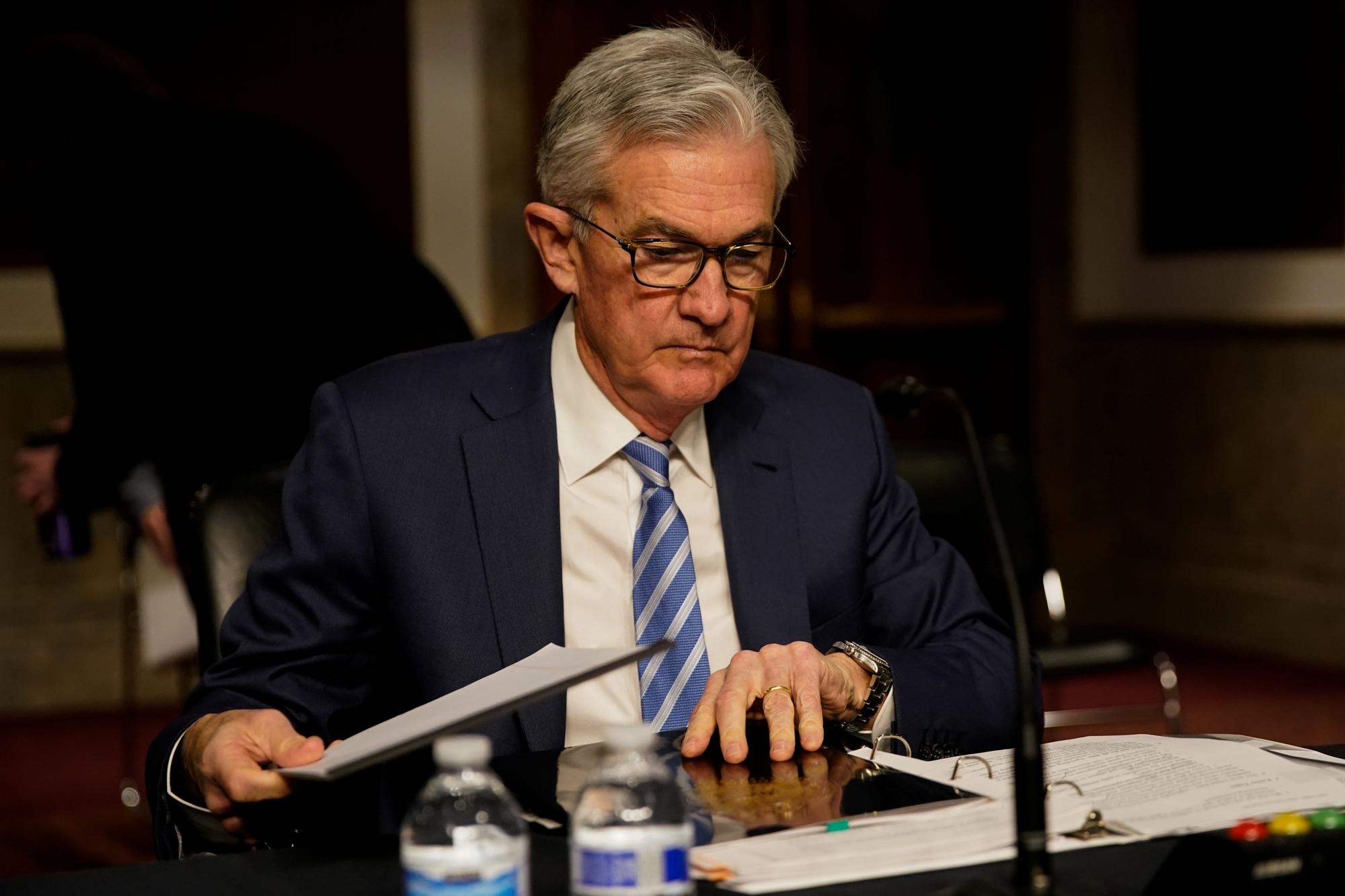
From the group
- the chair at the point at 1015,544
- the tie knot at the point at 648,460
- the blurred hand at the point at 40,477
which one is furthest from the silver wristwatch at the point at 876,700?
the blurred hand at the point at 40,477

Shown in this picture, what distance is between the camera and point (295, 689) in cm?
170

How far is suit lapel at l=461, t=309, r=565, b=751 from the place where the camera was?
5.80ft

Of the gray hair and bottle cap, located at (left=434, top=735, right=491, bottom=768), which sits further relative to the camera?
the gray hair

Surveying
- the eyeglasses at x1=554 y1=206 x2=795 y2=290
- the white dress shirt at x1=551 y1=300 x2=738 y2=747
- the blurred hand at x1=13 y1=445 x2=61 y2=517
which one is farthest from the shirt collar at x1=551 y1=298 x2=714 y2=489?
the blurred hand at x1=13 y1=445 x2=61 y2=517

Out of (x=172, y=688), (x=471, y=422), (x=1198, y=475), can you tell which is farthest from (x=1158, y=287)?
(x=471, y=422)

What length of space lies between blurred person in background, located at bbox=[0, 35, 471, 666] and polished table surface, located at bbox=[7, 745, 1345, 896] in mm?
1523

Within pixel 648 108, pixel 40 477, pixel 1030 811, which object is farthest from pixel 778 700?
pixel 40 477

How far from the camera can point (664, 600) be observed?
184cm

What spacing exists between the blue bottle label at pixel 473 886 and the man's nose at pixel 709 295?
3.08 feet

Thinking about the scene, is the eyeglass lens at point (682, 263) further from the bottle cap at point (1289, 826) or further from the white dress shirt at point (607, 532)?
the bottle cap at point (1289, 826)

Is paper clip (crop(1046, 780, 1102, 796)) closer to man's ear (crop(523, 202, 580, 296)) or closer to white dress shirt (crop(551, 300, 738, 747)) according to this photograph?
white dress shirt (crop(551, 300, 738, 747))

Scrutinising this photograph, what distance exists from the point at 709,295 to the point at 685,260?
5cm

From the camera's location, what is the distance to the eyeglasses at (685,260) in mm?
1776

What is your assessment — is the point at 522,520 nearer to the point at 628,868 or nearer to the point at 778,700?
the point at 778,700
